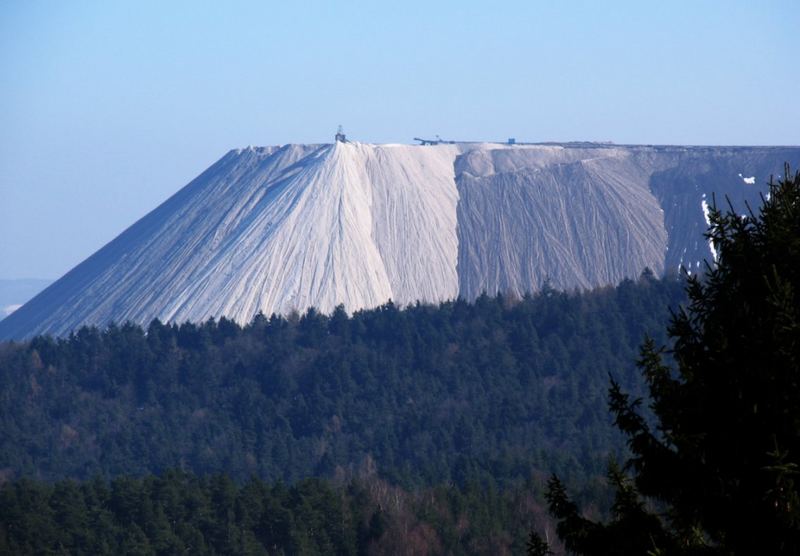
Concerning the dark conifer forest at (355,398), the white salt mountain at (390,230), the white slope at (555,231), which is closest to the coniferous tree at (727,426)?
the dark conifer forest at (355,398)

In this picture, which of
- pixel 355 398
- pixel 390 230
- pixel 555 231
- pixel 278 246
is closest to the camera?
pixel 355 398

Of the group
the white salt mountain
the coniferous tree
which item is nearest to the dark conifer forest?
the white salt mountain

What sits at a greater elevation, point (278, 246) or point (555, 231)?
point (555, 231)

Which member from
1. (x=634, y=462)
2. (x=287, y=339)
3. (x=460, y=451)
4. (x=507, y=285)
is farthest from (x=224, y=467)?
(x=634, y=462)

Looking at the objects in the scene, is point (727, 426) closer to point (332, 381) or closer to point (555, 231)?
point (332, 381)

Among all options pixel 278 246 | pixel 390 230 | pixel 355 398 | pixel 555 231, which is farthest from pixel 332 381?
pixel 555 231

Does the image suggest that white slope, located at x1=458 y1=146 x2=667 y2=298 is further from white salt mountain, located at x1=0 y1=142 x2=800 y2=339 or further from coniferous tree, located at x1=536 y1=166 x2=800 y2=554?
coniferous tree, located at x1=536 y1=166 x2=800 y2=554
